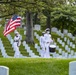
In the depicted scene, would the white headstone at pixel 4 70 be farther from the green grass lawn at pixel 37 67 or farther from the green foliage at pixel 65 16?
the green foliage at pixel 65 16

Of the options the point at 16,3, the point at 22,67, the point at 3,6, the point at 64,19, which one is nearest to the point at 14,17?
the point at 3,6

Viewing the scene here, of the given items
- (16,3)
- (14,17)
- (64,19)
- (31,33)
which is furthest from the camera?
(64,19)

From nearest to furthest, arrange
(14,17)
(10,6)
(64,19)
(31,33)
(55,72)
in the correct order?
1. (55,72)
2. (10,6)
3. (14,17)
4. (31,33)
5. (64,19)

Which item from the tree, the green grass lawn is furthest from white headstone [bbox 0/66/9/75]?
the tree

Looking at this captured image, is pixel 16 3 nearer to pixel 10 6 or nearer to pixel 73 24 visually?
pixel 10 6

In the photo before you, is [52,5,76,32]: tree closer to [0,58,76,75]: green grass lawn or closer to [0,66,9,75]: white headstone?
[0,58,76,75]: green grass lawn

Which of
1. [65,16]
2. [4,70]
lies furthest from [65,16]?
[4,70]

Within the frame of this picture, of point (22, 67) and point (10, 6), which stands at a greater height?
point (10, 6)

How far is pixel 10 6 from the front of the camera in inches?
542

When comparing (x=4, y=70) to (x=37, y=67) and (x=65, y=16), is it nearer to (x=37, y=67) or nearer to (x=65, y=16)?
(x=37, y=67)

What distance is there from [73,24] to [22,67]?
101 ft

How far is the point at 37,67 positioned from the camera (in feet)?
38.5

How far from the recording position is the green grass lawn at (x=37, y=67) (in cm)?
1144

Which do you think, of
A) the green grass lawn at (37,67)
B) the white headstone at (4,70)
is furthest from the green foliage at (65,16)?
the white headstone at (4,70)
